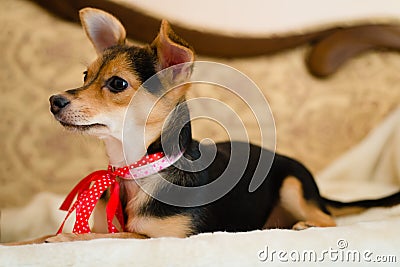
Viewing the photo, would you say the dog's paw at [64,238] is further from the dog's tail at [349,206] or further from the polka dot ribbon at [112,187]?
the dog's tail at [349,206]

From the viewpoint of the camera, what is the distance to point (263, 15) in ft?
5.54

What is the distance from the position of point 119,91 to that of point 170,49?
0.33 ft

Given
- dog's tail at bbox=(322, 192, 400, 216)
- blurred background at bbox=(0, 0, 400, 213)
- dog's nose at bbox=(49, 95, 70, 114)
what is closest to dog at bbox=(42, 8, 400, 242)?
dog's nose at bbox=(49, 95, 70, 114)

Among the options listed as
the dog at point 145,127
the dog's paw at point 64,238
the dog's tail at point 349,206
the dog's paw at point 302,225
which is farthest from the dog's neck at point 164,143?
the dog's tail at point 349,206

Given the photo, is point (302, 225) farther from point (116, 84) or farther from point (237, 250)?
point (116, 84)

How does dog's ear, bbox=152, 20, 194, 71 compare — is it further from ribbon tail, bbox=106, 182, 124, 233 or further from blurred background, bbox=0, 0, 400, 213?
blurred background, bbox=0, 0, 400, 213

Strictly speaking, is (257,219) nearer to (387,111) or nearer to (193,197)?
(193,197)

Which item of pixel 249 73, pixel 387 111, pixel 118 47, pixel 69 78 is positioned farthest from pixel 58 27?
pixel 387 111

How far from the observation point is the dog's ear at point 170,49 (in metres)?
0.81

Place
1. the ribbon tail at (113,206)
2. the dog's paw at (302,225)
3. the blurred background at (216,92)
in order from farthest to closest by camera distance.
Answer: the blurred background at (216,92) → the dog's paw at (302,225) → the ribbon tail at (113,206)

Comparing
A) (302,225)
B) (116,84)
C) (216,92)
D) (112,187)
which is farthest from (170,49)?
(216,92)

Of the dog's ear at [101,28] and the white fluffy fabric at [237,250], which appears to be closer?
the white fluffy fabric at [237,250]

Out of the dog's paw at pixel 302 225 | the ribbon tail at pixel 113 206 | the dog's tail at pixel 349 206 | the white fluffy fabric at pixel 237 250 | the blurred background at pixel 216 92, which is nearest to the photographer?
the white fluffy fabric at pixel 237 250

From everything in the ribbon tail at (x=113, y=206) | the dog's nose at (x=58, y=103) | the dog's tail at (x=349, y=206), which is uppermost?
the dog's nose at (x=58, y=103)
